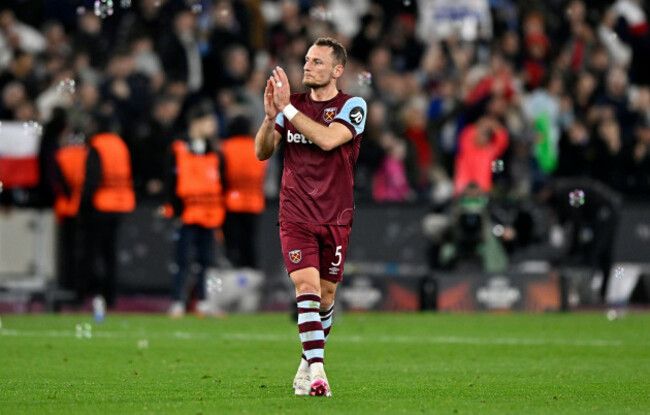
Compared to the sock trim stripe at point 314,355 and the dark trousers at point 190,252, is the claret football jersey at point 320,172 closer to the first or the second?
the sock trim stripe at point 314,355

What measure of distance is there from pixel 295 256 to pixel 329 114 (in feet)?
3.31

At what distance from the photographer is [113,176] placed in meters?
20.1

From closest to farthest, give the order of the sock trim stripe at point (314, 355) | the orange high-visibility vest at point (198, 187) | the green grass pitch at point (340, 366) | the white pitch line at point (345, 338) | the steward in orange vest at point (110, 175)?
the green grass pitch at point (340, 366) → the sock trim stripe at point (314, 355) → the white pitch line at point (345, 338) → the orange high-visibility vest at point (198, 187) → the steward in orange vest at point (110, 175)

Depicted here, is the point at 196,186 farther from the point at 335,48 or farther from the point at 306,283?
the point at 306,283

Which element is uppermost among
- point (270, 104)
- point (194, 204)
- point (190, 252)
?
point (270, 104)

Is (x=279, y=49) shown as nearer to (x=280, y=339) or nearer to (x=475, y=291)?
(x=475, y=291)

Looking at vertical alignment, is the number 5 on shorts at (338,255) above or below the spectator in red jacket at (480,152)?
below

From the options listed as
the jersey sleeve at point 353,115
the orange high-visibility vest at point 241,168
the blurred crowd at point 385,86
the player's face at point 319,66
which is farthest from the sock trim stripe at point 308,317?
the orange high-visibility vest at point 241,168

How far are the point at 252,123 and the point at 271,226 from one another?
63.9 inches

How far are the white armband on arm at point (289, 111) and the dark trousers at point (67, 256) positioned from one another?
1197 centimetres

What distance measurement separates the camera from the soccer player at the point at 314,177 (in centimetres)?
926

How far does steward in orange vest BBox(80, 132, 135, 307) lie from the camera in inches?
781

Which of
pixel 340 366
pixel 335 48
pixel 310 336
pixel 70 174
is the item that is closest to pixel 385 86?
pixel 70 174

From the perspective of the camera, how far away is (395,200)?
21.8 meters
